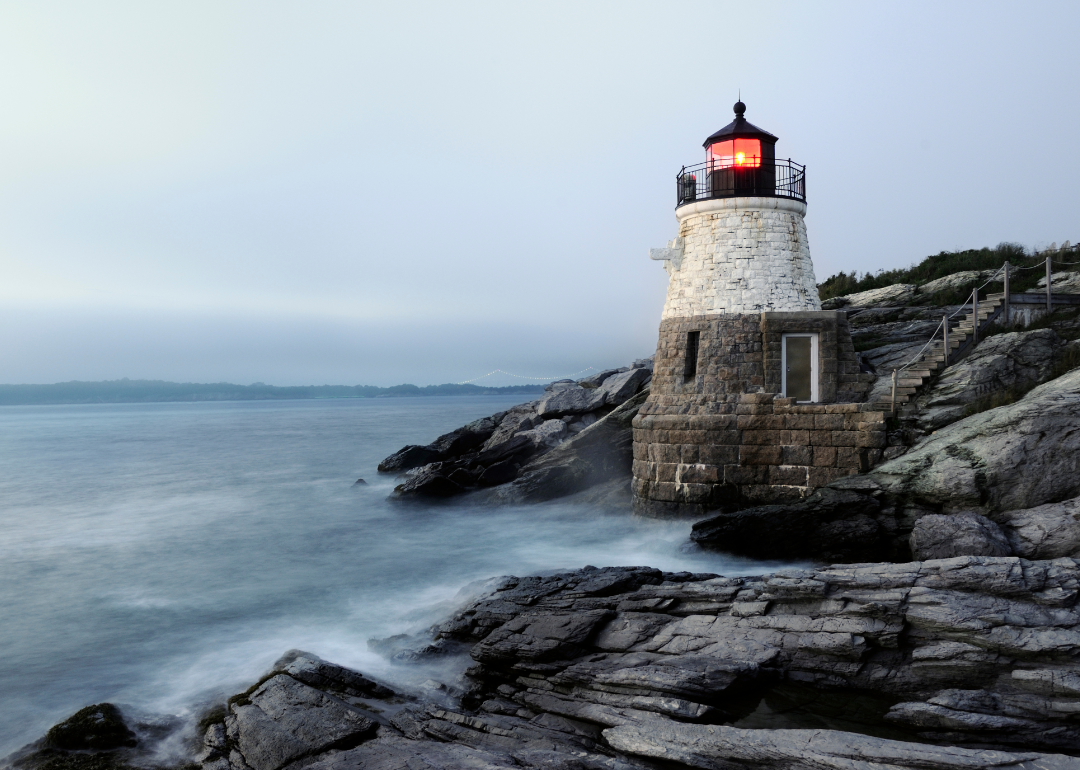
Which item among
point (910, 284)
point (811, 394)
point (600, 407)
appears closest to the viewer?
point (811, 394)

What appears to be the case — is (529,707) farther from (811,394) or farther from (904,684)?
(811,394)

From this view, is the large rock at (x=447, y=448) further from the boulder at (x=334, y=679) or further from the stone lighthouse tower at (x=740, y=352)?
the boulder at (x=334, y=679)

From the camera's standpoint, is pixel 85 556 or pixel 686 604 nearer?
pixel 686 604

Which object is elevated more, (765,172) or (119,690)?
(765,172)

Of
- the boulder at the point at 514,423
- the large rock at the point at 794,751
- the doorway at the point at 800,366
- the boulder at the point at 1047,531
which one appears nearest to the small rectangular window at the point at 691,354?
the doorway at the point at 800,366

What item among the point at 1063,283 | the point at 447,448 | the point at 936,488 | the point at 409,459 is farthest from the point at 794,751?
the point at 409,459

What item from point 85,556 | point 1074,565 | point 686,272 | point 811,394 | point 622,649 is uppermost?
Answer: point 686,272

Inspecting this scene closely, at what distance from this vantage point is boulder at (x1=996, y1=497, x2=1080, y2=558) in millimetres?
7766

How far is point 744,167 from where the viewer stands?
12.9 m

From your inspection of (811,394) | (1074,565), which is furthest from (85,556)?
(1074,565)

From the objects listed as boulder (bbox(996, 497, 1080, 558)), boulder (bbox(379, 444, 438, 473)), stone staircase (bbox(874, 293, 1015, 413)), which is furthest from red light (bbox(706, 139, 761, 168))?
boulder (bbox(379, 444, 438, 473))

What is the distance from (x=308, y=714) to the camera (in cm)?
590

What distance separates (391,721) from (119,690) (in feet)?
12.3

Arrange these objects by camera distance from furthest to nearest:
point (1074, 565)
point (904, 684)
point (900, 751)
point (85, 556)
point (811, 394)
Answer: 1. point (85, 556)
2. point (811, 394)
3. point (1074, 565)
4. point (904, 684)
5. point (900, 751)
